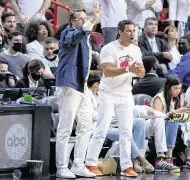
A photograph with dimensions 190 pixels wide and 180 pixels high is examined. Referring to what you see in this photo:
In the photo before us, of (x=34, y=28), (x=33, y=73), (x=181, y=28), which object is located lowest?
(x=33, y=73)

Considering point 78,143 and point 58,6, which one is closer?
point 78,143

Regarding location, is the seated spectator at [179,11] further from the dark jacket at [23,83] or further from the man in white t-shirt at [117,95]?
the man in white t-shirt at [117,95]

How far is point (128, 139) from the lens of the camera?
46.6ft

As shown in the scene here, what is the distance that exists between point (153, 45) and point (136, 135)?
14.5 ft

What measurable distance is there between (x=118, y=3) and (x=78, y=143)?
574cm

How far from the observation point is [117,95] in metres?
14.2

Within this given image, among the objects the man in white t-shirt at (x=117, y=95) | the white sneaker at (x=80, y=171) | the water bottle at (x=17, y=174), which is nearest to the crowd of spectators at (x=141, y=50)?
the man in white t-shirt at (x=117, y=95)

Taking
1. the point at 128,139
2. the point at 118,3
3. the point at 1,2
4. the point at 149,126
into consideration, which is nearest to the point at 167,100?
the point at 149,126

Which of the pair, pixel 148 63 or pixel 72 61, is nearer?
pixel 72 61

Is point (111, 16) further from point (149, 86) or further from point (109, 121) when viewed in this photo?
point (109, 121)

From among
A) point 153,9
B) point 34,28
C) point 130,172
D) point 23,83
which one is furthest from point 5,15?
point 130,172

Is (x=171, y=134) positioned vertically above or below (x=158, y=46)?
below

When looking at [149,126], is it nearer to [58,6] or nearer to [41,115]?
[41,115]

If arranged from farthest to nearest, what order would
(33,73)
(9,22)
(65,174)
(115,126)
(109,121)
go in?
(9,22) → (33,73) → (115,126) → (109,121) → (65,174)
